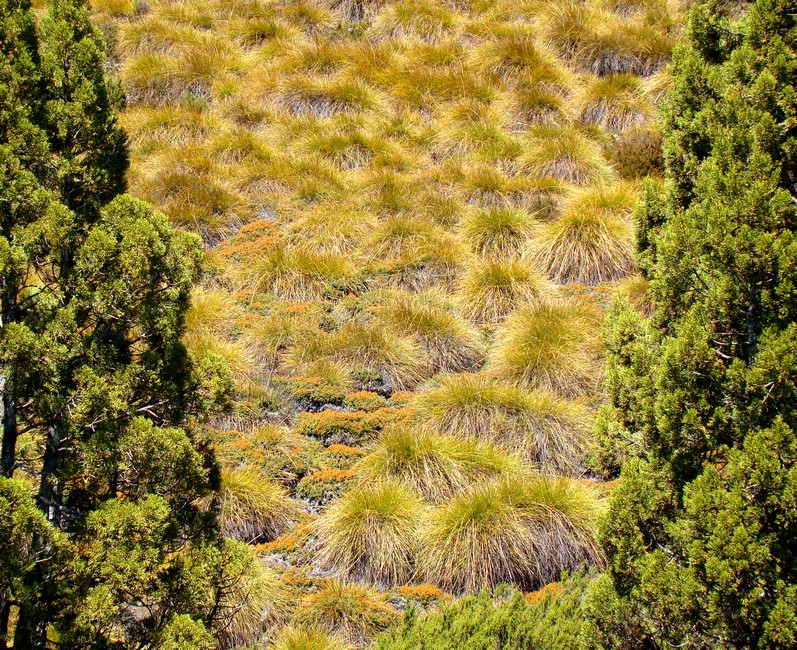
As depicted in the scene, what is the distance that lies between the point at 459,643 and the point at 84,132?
4285 mm

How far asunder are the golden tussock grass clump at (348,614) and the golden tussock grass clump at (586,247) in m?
5.46

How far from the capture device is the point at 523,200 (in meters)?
11.0

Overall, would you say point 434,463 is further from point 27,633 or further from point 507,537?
point 27,633

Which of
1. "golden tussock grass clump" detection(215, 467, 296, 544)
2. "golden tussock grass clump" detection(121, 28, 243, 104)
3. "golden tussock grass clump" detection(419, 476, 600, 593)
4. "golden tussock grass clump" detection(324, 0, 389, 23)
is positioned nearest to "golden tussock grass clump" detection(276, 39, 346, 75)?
"golden tussock grass clump" detection(121, 28, 243, 104)

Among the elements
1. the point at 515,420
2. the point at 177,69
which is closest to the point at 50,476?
the point at 515,420

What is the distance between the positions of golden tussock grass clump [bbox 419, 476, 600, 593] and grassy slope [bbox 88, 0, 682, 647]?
0.07 feet

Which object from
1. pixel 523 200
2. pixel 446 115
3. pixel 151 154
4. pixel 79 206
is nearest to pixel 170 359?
pixel 79 206

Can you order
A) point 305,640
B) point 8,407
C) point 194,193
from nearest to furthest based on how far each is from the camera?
point 8,407 → point 305,640 → point 194,193

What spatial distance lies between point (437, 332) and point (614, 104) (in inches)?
260

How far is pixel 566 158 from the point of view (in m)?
11.7

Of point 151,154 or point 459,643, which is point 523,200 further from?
point 459,643

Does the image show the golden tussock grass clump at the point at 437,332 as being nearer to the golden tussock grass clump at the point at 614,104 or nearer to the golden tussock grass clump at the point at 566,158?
the golden tussock grass clump at the point at 566,158

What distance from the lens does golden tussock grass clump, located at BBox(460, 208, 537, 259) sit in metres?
10.0

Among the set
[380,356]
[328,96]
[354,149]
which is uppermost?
[328,96]
